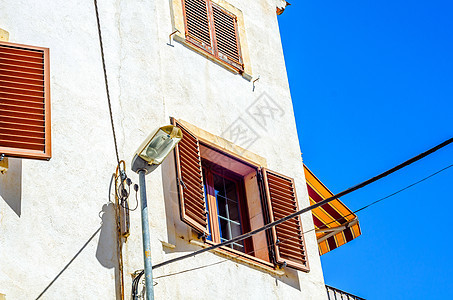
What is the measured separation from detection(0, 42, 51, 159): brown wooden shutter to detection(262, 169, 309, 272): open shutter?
11.3ft

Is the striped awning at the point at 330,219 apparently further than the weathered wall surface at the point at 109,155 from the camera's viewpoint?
Yes

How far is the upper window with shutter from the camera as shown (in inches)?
427

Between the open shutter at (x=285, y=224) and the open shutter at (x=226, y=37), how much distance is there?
5.63 feet

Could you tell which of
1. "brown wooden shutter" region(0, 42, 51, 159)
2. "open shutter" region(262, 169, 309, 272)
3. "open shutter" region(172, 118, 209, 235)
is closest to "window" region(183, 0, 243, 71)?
"open shutter" region(262, 169, 309, 272)

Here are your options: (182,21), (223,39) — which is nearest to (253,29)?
(223,39)

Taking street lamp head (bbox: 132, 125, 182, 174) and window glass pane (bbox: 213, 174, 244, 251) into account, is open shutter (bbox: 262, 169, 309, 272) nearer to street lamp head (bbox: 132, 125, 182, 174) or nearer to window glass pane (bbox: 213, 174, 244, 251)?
window glass pane (bbox: 213, 174, 244, 251)

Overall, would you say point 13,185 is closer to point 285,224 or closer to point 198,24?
point 285,224

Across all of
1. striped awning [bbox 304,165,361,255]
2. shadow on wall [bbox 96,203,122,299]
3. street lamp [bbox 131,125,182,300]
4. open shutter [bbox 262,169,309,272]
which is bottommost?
shadow on wall [bbox 96,203,122,299]

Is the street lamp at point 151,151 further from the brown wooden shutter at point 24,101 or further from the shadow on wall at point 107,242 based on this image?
the brown wooden shutter at point 24,101

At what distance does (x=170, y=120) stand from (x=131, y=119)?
686 mm

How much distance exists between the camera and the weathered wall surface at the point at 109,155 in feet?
23.9

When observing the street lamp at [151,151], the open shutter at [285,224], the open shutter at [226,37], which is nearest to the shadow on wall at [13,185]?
the street lamp at [151,151]

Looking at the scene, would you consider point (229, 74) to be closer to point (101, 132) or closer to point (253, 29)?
point (253, 29)

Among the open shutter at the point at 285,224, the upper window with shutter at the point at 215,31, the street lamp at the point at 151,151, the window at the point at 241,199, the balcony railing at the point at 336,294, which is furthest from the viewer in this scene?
the upper window with shutter at the point at 215,31
